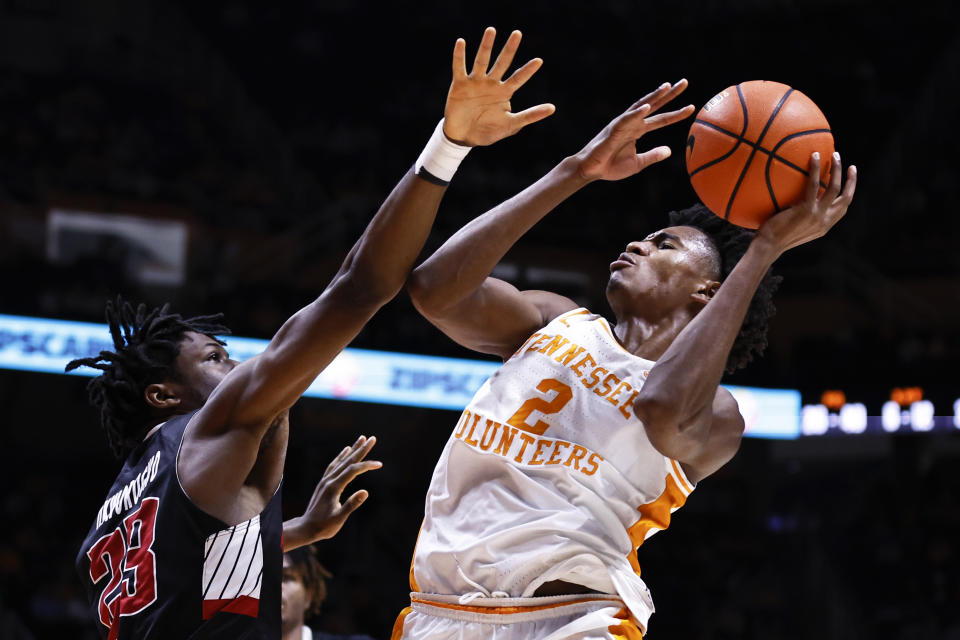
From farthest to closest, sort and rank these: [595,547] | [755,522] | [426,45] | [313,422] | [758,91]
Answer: [426,45] < [755,522] < [313,422] < [758,91] < [595,547]

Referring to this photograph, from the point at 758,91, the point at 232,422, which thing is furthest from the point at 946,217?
the point at 232,422

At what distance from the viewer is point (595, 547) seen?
10.1ft

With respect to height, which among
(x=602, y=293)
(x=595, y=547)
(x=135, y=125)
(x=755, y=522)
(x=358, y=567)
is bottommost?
(x=755, y=522)

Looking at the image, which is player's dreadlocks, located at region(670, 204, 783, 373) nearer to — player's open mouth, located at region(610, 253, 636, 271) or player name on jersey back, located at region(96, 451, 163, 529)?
player's open mouth, located at region(610, 253, 636, 271)

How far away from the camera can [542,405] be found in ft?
10.5

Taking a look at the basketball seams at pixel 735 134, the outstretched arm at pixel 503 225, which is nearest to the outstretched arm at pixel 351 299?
the outstretched arm at pixel 503 225

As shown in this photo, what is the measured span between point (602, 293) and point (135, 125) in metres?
6.46

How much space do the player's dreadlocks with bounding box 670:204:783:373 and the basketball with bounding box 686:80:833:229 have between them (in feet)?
1.21

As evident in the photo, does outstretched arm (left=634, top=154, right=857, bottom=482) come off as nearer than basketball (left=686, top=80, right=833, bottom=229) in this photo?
Yes

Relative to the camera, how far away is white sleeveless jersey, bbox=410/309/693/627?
3053 mm

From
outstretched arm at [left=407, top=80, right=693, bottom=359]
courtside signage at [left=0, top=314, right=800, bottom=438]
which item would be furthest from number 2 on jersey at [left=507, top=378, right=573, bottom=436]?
courtside signage at [left=0, top=314, right=800, bottom=438]

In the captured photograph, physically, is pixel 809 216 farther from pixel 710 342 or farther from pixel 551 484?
pixel 551 484

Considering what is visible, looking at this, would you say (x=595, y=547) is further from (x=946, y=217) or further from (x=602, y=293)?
(x=946, y=217)

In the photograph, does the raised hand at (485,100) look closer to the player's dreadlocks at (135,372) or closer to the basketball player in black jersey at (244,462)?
the basketball player in black jersey at (244,462)
